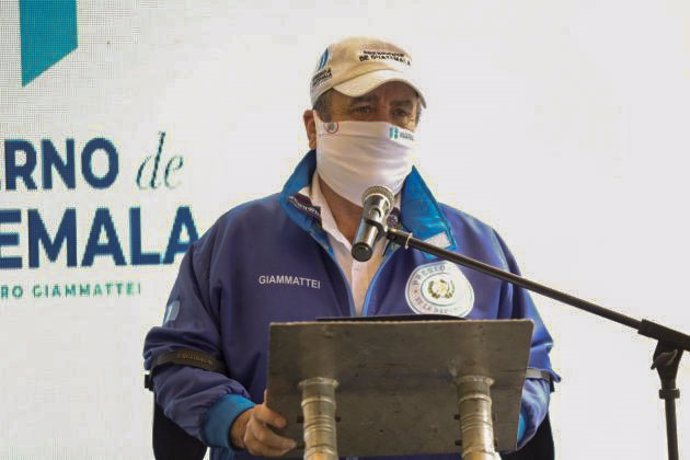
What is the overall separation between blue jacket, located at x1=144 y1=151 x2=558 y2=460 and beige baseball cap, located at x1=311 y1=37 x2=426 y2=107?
0.78 ft

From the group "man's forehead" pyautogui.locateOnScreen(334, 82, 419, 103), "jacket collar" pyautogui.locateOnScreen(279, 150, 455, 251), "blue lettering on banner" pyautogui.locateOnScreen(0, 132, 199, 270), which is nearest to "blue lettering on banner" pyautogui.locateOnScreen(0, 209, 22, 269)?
"blue lettering on banner" pyautogui.locateOnScreen(0, 132, 199, 270)

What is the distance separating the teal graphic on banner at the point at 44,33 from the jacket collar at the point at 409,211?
1321 millimetres

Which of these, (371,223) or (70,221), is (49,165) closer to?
(70,221)

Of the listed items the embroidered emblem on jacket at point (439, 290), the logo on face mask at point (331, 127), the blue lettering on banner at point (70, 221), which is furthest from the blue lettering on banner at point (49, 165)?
the embroidered emblem on jacket at point (439, 290)

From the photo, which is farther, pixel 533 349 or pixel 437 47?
pixel 437 47

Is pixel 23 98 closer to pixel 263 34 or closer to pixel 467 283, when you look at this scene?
pixel 263 34

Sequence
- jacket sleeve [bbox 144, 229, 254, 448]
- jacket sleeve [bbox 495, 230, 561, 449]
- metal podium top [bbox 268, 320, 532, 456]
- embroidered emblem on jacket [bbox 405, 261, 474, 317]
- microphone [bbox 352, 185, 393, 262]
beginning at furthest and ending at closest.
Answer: embroidered emblem on jacket [bbox 405, 261, 474, 317]
jacket sleeve [bbox 495, 230, 561, 449]
jacket sleeve [bbox 144, 229, 254, 448]
microphone [bbox 352, 185, 393, 262]
metal podium top [bbox 268, 320, 532, 456]

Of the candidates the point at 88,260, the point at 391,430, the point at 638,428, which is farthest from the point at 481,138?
the point at 391,430

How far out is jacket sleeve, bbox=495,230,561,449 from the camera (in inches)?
96.7

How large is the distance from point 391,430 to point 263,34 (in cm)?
207

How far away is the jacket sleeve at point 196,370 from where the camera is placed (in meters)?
2.35

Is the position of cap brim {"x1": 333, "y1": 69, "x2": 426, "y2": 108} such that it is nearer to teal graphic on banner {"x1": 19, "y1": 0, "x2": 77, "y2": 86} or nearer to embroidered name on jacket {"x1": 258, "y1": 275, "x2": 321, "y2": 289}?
embroidered name on jacket {"x1": 258, "y1": 275, "x2": 321, "y2": 289}

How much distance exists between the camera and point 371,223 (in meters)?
2.03

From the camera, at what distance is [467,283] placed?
8.61 ft
